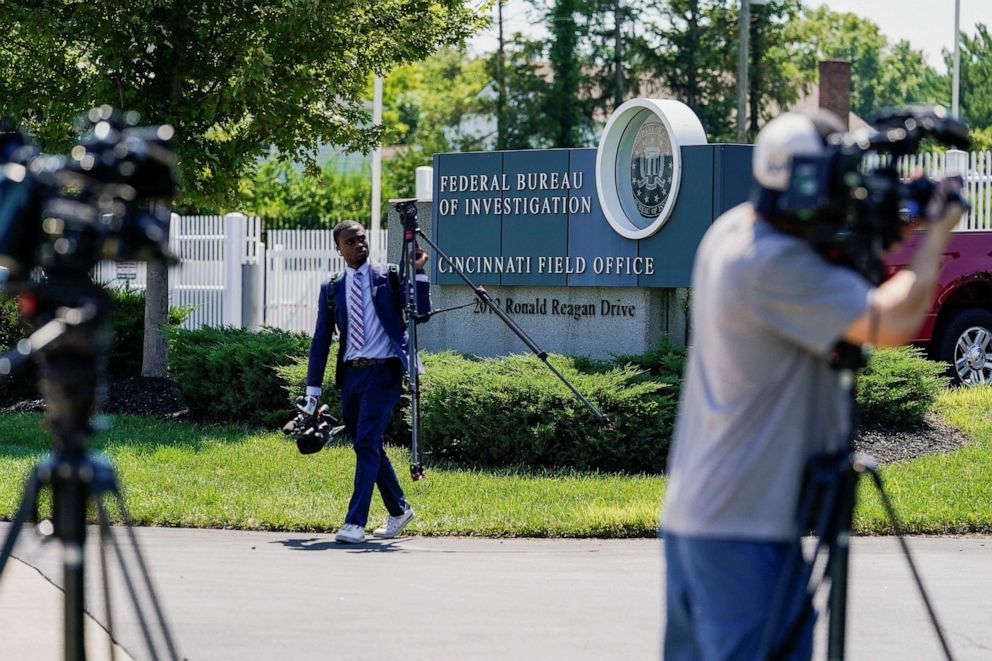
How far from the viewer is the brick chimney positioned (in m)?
42.7

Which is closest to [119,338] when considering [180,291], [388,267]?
[180,291]

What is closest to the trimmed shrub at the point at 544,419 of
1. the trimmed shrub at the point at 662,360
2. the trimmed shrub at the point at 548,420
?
the trimmed shrub at the point at 548,420

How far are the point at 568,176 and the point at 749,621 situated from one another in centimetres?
1127

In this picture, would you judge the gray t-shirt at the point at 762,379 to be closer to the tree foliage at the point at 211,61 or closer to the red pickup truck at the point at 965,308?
the red pickup truck at the point at 965,308

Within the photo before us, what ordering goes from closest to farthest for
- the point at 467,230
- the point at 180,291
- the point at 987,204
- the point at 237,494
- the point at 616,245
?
1. the point at 237,494
2. the point at 616,245
3. the point at 467,230
4. the point at 987,204
5. the point at 180,291

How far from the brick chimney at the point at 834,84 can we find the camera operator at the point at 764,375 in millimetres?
40500

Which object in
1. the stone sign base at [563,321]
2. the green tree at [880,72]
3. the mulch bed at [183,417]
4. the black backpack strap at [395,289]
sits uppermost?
the green tree at [880,72]

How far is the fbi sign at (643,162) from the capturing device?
45.3 ft

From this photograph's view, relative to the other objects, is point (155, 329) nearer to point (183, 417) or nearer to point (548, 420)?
point (183, 417)

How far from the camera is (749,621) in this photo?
12.1ft

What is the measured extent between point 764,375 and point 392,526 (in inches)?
224

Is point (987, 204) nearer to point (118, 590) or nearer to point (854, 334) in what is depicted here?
point (118, 590)

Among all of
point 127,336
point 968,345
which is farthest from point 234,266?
point 968,345

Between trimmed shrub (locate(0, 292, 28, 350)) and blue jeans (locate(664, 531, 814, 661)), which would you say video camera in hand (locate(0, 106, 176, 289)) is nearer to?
blue jeans (locate(664, 531, 814, 661))
